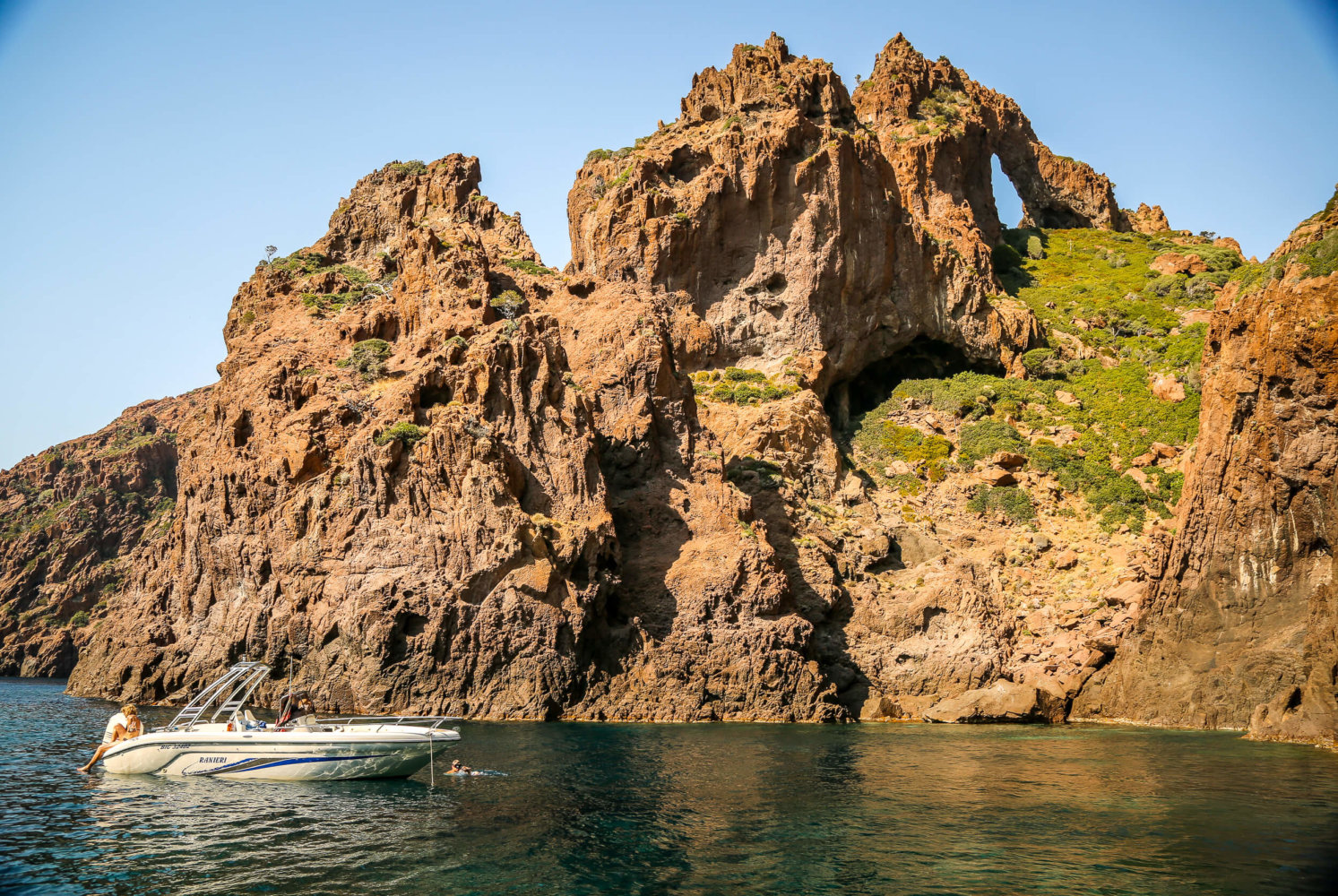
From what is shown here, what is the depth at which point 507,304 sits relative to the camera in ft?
184

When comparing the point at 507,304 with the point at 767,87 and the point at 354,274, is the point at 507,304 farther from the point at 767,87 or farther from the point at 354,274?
the point at 767,87

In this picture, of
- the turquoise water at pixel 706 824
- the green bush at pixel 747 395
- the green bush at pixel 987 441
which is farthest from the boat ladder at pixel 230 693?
the green bush at pixel 987 441

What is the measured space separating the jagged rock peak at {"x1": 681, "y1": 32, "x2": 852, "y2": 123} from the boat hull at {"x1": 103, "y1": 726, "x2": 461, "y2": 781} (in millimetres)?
60641

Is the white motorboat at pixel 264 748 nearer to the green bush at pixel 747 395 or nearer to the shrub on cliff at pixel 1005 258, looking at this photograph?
the green bush at pixel 747 395

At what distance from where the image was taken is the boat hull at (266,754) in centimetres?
2773

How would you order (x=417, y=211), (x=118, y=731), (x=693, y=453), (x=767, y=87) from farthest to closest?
(x=767, y=87) < (x=417, y=211) < (x=693, y=453) < (x=118, y=731)

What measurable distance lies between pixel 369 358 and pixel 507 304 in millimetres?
8841

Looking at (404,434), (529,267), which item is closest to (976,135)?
(529,267)

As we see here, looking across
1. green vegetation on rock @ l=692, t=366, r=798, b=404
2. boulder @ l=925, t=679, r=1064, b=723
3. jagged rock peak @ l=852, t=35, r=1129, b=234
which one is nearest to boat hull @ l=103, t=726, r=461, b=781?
boulder @ l=925, t=679, r=1064, b=723

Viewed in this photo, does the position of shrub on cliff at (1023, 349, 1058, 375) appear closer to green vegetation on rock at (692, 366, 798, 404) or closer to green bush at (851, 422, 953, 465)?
green bush at (851, 422, 953, 465)

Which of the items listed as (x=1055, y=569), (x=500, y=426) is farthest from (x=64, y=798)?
(x=1055, y=569)

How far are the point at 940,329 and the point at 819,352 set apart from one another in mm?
13187

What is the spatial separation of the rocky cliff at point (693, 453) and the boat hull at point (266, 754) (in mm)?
14345

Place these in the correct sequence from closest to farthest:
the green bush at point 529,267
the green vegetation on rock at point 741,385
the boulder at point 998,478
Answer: the boulder at point 998,478
the green bush at point 529,267
the green vegetation on rock at point 741,385
